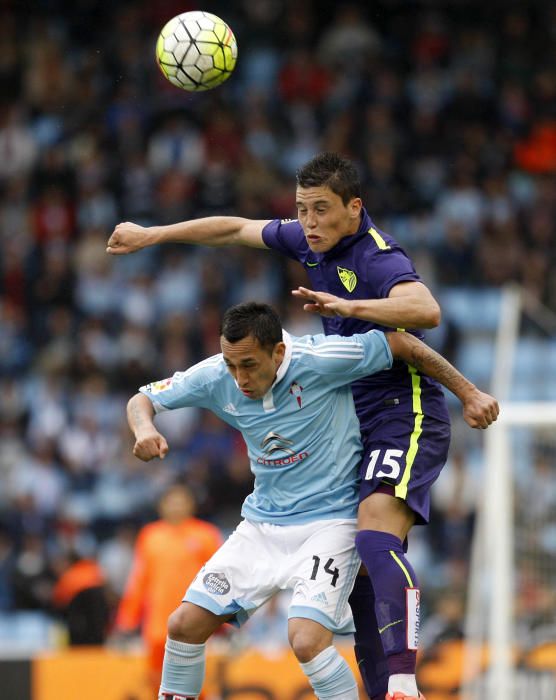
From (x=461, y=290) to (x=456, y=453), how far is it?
2491mm

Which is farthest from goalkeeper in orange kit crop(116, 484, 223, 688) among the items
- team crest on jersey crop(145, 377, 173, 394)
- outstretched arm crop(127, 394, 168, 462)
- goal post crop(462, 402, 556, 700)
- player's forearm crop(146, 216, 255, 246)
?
outstretched arm crop(127, 394, 168, 462)

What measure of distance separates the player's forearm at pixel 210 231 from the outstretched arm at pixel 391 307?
1075 millimetres

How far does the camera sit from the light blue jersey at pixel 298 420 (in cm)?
592

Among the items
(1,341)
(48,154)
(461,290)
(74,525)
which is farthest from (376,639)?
(48,154)

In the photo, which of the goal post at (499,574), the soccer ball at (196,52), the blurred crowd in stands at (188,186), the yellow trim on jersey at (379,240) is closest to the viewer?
the yellow trim on jersey at (379,240)

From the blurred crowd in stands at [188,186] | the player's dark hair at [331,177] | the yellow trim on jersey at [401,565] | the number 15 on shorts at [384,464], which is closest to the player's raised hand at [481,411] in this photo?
the number 15 on shorts at [384,464]

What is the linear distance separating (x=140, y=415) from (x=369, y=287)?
1148 mm

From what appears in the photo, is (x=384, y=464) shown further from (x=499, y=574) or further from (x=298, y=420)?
(x=499, y=574)

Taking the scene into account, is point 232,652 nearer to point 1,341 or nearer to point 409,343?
point 409,343

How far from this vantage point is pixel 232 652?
10.3 meters

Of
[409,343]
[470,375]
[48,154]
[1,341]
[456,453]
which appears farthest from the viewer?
[48,154]

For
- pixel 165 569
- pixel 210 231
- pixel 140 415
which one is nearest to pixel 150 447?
pixel 140 415

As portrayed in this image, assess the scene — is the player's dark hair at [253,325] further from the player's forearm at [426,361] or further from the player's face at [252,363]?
the player's forearm at [426,361]

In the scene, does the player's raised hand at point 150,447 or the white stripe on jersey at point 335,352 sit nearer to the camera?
the player's raised hand at point 150,447
